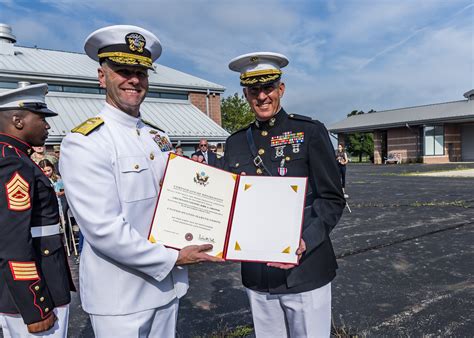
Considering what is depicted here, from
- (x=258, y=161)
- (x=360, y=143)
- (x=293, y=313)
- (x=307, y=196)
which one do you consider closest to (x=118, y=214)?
(x=258, y=161)

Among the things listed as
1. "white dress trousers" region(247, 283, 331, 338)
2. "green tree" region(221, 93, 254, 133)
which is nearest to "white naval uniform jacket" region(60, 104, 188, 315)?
"white dress trousers" region(247, 283, 331, 338)

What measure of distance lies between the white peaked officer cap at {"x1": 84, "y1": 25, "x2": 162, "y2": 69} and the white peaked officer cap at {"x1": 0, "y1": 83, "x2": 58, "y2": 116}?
2.36 feet

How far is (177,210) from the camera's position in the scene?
1.76 meters

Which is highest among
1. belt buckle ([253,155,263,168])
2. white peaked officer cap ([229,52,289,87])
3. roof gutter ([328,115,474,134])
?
roof gutter ([328,115,474,134])

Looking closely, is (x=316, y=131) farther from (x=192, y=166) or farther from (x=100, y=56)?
(x=100, y=56)

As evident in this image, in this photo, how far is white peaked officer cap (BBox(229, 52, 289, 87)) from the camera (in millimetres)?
2162

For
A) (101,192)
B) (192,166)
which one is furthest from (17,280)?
(192,166)

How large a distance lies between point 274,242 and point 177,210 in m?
0.55

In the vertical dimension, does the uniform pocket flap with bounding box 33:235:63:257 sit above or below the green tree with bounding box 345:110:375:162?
below

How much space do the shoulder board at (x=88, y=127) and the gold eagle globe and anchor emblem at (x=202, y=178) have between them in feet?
1.84

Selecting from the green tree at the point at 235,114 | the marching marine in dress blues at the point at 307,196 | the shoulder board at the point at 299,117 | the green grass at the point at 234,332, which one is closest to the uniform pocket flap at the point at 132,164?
the marching marine in dress blues at the point at 307,196

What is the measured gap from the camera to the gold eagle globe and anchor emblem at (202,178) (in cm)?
180

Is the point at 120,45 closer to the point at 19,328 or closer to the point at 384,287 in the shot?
the point at 19,328
